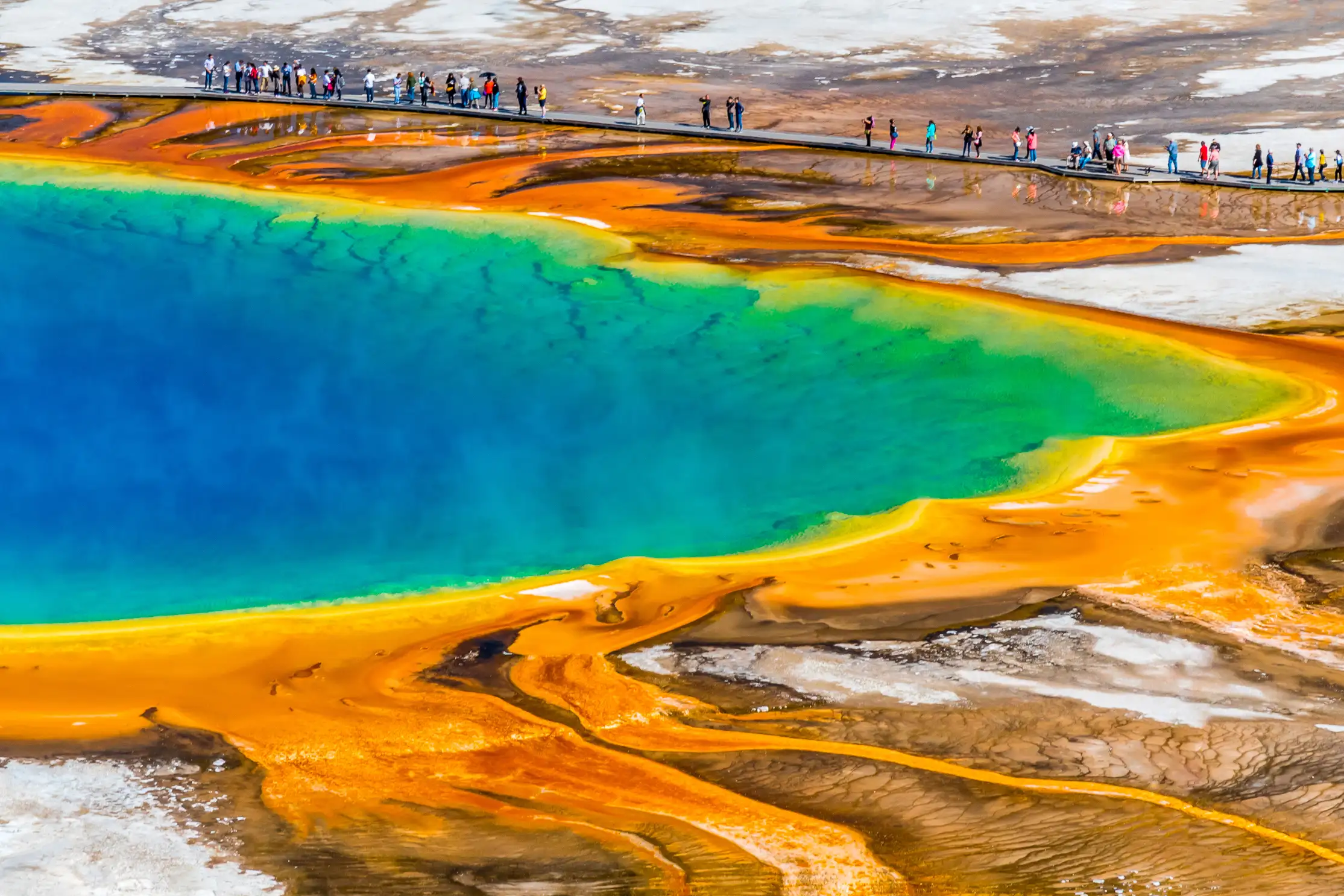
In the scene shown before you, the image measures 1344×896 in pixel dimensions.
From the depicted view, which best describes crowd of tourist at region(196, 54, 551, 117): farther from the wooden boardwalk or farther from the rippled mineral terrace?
the rippled mineral terrace

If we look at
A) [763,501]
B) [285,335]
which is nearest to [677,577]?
[763,501]

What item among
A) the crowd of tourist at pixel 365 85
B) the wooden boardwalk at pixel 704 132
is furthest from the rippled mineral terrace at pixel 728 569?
the crowd of tourist at pixel 365 85

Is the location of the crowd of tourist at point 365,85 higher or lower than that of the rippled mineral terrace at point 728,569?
higher

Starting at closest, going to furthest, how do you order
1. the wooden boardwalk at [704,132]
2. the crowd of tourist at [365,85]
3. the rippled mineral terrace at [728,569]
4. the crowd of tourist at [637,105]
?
the rippled mineral terrace at [728,569] → the wooden boardwalk at [704,132] → the crowd of tourist at [637,105] → the crowd of tourist at [365,85]

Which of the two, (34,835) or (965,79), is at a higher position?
(965,79)

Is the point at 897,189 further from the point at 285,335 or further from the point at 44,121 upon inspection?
the point at 44,121

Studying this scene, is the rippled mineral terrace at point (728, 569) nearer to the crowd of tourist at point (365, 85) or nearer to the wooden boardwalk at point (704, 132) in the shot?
the wooden boardwalk at point (704, 132)
